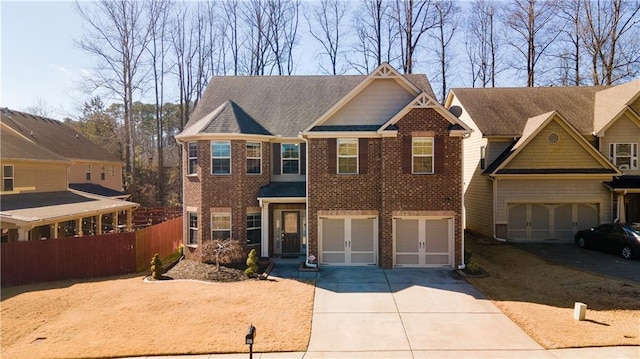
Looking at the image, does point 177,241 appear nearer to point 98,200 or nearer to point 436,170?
point 98,200

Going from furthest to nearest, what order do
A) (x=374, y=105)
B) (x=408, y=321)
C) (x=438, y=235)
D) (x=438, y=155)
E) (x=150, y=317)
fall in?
1. (x=374, y=105)
2. (x=438, y=235)
3. (x=438, y=155)
4. (x=150, y=317)
5. (x=408, y=321)

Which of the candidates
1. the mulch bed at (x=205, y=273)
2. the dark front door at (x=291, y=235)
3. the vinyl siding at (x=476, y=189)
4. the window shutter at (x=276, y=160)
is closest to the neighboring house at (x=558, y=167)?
the vinyl siding at (x=476, y=189)

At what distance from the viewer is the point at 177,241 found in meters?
18.4

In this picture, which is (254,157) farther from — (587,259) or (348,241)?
(587,259)

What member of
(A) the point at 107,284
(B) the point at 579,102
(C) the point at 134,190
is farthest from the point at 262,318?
(C) the point at 134,190

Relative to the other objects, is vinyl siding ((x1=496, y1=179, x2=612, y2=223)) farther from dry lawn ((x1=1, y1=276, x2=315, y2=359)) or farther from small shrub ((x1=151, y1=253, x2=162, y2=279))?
small shrub ((x1=151, y1=253, x2=162, y2=279))

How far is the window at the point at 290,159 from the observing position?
16.3 metres

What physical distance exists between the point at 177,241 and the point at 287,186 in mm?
7363

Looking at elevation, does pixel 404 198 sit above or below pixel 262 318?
above

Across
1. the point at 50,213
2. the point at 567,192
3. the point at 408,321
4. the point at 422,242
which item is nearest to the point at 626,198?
the point at 567,192

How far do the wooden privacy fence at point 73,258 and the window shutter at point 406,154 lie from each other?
11.3 m

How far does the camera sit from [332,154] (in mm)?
14281

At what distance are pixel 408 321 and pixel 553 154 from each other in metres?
14.5

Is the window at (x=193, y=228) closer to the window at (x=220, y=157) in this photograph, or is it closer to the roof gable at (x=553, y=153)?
the window at (x=220, y=157)
